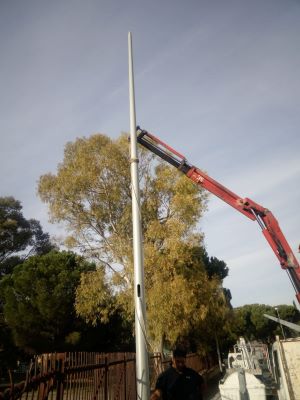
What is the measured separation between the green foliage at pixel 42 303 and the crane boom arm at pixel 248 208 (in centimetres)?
1039

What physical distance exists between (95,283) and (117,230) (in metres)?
3.16

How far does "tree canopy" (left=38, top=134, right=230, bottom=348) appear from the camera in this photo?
43.7ft

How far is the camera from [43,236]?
4041 cm

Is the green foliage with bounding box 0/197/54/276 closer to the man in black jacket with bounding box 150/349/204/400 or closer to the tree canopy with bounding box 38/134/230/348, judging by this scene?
the tree canopy with bounding box 38/134/230/348

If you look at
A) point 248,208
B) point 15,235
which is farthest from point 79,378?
point 15,235

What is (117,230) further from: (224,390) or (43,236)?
(43,236)

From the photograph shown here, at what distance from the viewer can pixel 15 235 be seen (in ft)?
118

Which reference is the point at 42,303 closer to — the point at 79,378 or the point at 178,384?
the point at 79,378

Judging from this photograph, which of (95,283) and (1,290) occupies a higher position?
(1,290)

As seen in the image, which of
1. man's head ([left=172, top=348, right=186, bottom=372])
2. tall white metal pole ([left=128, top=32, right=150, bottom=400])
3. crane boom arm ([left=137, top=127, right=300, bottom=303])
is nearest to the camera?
man's head ([left=172, top=348, right=186, bottom=372])

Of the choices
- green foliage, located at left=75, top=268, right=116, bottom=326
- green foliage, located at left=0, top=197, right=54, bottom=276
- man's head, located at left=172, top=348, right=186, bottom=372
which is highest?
green foliage, located at left=0, top=197, right=54, bottom=276

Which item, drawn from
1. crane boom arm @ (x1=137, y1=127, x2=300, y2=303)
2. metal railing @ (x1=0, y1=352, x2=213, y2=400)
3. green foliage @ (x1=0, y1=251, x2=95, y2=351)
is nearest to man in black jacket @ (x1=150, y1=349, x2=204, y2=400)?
metal railing @ (x1=0, y1=352, x2=213, y2=400)

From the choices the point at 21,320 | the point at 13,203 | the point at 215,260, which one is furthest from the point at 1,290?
the point at 215,260

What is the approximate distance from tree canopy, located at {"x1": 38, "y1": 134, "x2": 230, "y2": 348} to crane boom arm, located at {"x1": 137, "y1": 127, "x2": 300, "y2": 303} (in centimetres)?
202
